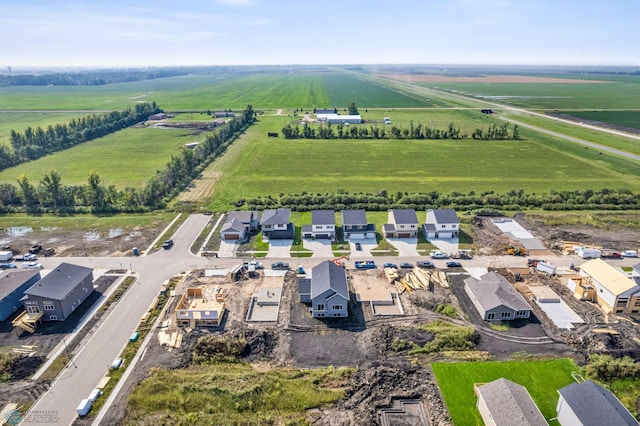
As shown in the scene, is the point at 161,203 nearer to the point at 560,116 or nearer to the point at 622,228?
the point at 622,228

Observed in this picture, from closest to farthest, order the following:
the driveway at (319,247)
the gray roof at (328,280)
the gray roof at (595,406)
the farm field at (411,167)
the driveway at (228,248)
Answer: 1. the gray roof at (595,406)
2. the gray roof at (328,280)
3. the driveway at (319,247)
4. the driveway at (228,248)
5. the farm field at (411,167)

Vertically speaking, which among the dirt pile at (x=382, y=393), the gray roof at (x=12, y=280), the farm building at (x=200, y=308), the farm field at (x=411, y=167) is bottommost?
the dirt pile at (x=382, y=393)

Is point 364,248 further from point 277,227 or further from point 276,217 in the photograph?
point 276,217

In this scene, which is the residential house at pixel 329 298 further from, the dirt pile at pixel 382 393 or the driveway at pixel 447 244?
the driveway at pixel 447 244

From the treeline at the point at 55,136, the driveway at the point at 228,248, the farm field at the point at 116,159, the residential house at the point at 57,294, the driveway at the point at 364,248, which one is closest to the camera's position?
the residential house at the point at 57,294

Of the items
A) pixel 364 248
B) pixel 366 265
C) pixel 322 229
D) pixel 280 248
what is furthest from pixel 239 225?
pixel 366 265

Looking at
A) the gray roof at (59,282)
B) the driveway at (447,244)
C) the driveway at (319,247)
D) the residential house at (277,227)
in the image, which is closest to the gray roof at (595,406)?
the driveway at (447,244)

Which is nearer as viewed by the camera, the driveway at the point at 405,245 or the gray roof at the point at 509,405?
the gray roof at the point at 509,405
